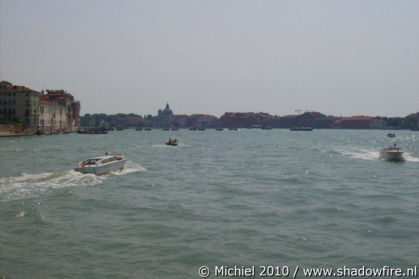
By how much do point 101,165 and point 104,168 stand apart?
0.44 metres

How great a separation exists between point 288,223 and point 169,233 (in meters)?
3.99

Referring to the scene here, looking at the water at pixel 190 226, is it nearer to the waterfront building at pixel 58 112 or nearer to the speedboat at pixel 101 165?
the speedboat at pixel 101 165

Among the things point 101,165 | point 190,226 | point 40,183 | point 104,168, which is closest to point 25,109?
point 104,168

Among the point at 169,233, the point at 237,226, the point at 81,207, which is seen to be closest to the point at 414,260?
the point at 237,226

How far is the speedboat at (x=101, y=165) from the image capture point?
2506 centimetres

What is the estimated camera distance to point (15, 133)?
300 feet

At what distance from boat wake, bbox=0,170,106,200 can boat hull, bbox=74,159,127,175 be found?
487mm

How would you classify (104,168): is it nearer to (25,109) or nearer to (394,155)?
(394,155)

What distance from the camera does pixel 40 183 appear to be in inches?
838

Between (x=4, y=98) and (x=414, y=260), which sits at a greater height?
(x=4, y=98)

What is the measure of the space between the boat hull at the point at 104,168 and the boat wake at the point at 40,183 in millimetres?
487

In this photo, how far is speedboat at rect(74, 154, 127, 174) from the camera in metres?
25.1

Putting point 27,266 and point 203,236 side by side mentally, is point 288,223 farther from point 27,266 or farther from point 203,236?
point 27,266

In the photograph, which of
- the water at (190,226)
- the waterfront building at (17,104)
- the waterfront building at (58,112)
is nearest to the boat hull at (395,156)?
the water at (190,226)
